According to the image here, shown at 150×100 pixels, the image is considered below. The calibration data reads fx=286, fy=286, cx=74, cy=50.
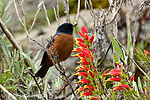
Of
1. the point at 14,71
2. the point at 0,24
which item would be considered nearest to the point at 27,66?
the point at 14,71

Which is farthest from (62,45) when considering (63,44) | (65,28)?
(65,28)

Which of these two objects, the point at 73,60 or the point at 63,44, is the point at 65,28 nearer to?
the point at 63,44

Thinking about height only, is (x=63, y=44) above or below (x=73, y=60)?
above

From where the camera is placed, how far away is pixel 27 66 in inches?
94.2

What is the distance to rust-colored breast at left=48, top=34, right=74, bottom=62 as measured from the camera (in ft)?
9.02

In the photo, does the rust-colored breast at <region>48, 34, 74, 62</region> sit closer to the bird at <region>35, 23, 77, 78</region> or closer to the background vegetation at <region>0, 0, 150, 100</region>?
the bird at <region>35, 23, 77, 78</region>

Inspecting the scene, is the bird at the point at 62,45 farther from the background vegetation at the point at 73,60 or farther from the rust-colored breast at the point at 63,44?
the background vegetation at the point at 73,60

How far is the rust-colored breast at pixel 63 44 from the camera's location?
2.75 m

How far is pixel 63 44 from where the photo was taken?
2.86 meters

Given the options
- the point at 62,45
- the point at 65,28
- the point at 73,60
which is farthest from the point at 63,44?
the point at 73,60

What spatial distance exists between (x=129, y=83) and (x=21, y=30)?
6.18 meters

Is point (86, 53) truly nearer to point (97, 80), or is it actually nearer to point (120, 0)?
point (97, 80)

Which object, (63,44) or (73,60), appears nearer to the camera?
(63,44)

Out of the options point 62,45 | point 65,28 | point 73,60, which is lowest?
point 73,60
